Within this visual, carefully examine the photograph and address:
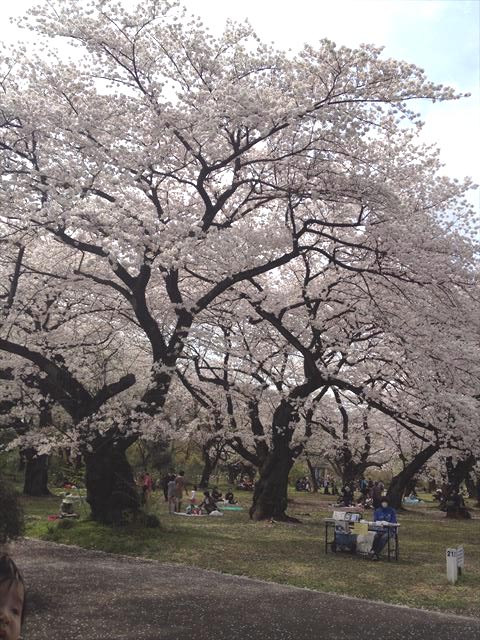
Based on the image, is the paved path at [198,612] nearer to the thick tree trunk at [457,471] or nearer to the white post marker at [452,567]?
the white post marker at [452,567]

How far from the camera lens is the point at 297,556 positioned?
38.2 feet

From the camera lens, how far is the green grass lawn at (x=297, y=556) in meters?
8.73

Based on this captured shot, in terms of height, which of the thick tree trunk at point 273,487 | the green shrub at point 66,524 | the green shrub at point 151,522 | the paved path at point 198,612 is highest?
the thick tree trunk at point 273,487

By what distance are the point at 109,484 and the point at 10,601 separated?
1202 centimetres

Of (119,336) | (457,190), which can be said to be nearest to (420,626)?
(457,190)

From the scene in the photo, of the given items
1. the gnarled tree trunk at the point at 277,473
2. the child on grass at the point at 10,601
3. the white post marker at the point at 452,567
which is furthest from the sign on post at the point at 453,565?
the child on grass at the point at 10,601

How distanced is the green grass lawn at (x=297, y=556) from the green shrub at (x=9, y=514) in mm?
5576

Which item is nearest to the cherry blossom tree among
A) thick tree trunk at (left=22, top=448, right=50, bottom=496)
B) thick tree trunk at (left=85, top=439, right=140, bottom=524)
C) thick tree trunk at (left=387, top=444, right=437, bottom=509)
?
thick tree trunk at (left=85, top=439, right=140, bottom=524)

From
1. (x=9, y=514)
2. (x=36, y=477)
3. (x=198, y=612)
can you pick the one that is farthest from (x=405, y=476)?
(x=9, y=514)

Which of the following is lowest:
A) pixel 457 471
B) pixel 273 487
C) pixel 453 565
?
pixel 453 565

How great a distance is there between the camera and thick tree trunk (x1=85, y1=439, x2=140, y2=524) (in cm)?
1304

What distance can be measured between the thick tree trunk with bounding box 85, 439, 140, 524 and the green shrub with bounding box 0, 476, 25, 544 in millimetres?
8754

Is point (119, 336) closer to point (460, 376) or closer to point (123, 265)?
point (123, 265)

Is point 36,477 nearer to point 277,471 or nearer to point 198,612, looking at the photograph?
point 277,471
